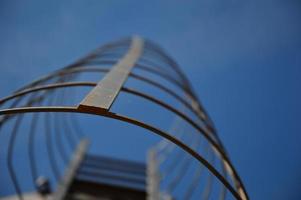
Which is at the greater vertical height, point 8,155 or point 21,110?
point 21,110

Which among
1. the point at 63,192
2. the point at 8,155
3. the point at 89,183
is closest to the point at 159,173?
the point at 89,183

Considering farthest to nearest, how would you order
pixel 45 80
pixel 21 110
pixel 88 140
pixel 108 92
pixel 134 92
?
1. pixel 88 140
2. pixel 45 80
3. pixel 134 92
4. pixel 108 92
5. pixel 21 110

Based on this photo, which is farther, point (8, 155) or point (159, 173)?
point (159, 173)

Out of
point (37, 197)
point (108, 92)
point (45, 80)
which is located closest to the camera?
point (108, 92)

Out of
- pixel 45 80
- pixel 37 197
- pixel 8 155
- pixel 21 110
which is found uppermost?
pixel 21 110

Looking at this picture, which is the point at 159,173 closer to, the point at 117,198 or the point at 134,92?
the point at 117,198

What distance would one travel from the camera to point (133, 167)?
8703mm

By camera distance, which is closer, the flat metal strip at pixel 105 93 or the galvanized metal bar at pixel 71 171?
the flat metal strip at pixel 105 93

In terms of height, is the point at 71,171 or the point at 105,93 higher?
the point at 105,93

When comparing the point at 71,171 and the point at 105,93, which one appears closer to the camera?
the point at 105,93

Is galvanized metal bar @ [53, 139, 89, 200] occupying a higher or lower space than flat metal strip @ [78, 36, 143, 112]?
lower

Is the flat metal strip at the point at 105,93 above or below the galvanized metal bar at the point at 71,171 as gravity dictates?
above

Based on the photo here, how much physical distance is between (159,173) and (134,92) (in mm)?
5284

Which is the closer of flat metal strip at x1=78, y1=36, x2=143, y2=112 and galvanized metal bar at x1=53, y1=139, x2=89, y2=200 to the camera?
flat metal strip at x1=78, y1=36, x2=143, y2=112
